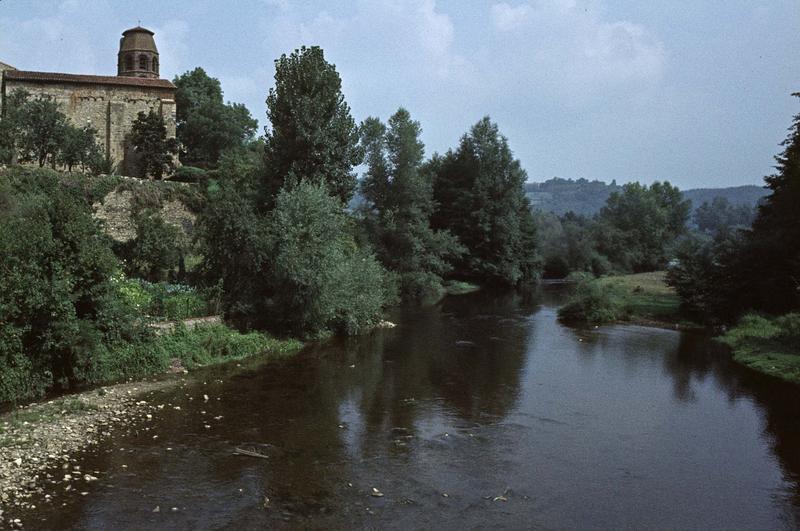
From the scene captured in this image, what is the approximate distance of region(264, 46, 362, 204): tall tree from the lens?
2950cm

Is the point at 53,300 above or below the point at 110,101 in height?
below

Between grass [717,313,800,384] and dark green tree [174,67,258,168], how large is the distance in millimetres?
32676

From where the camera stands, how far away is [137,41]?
50.0 metres

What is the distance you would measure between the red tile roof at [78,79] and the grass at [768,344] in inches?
1460

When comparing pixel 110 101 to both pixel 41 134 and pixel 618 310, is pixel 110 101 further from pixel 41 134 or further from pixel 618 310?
pixel 618 310

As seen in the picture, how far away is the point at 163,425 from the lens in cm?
1407

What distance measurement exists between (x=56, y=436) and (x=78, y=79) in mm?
36290

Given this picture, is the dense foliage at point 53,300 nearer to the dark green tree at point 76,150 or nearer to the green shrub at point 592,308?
the dark green tree at point 76,150

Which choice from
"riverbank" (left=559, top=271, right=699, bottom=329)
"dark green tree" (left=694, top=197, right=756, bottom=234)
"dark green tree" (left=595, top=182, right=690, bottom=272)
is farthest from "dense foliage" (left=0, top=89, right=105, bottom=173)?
"dark green tree" (left=694, top=197, right=756, bottom=234)

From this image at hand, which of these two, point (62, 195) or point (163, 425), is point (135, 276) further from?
point (163, 425)

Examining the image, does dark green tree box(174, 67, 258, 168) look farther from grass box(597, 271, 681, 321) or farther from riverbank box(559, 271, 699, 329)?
grass box(597, 271, 681, 321)

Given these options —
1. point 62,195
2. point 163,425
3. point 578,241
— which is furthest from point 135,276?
point 578,241

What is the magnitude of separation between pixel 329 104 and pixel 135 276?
11.5 meters

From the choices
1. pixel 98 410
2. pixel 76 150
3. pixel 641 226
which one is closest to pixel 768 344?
pixel 98 410
